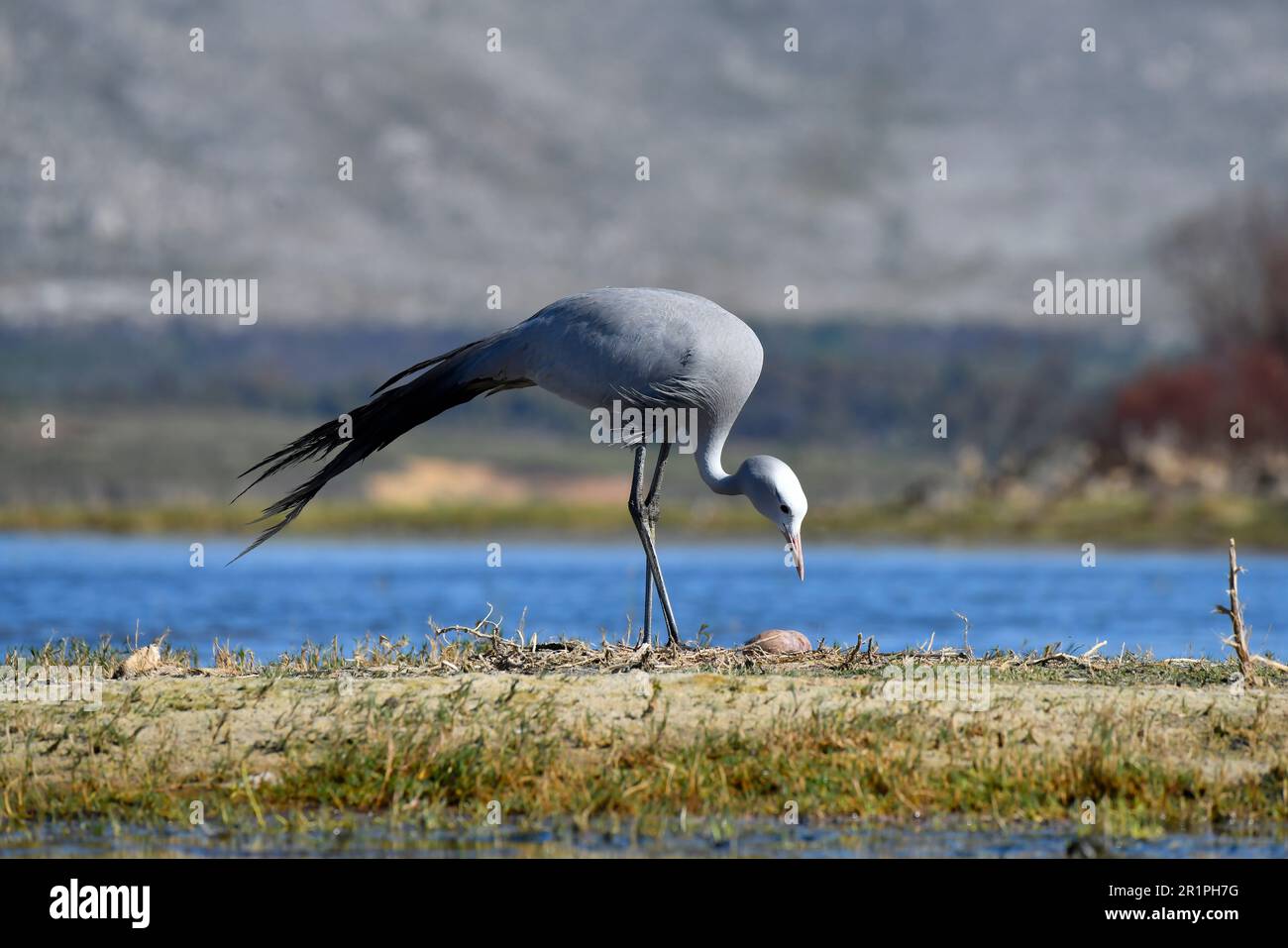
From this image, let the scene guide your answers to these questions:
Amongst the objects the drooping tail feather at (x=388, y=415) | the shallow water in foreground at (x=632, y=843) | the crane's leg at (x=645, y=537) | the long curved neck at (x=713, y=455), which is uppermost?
the drooping tail feather at (x=388, y=415)

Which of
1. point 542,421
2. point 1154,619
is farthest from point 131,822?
point 542,421

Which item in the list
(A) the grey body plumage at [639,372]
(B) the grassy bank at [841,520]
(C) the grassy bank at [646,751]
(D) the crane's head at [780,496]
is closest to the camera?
(C) the grassy bank at [646,751]

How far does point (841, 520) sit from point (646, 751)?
4050cm

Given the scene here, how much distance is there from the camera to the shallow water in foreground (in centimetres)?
841

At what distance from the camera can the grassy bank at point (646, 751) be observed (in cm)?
911

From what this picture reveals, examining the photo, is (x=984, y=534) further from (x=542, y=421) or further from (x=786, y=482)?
(x=542, y=421)

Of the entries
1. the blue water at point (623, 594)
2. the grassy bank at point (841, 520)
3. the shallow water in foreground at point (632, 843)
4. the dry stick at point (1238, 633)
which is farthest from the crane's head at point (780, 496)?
the grassy bank at point (841, 520)

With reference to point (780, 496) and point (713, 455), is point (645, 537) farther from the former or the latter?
point (780, 496)

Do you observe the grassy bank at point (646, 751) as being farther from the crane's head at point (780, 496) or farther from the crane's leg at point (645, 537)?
the crane's leg at point (645, 537)

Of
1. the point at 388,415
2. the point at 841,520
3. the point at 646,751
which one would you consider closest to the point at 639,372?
the point at 388,415

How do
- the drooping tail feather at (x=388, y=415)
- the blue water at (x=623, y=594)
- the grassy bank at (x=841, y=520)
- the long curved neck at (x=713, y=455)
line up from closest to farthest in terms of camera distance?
1. the long curved neck at (x=713, y=455)
2. the drooping tail feather at (x=388, y=415)
3. the blue water at (x=623, y=594)
4. the grassy bank at (x=841, y=520)

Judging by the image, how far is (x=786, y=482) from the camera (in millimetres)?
11367

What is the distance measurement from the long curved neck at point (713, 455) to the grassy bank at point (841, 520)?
32.1 m

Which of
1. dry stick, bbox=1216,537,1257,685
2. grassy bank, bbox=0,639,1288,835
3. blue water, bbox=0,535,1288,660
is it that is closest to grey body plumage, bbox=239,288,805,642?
grassy bank, bbox=0,639,1288,835
